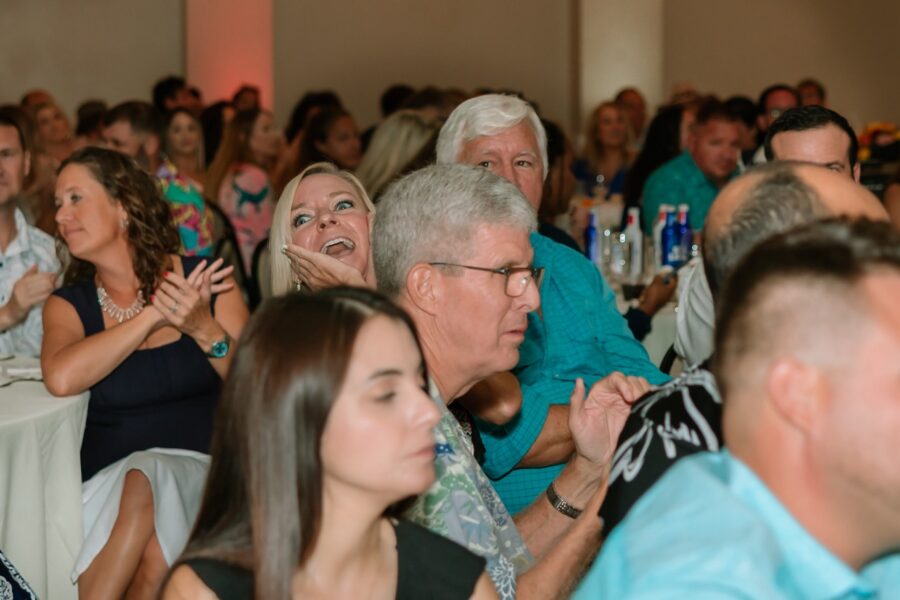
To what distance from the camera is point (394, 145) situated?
15.6ft

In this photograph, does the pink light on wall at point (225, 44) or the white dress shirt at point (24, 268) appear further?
the pink light on wall at point (225, 44)

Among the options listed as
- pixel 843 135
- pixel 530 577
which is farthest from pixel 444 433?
pixel 843 135

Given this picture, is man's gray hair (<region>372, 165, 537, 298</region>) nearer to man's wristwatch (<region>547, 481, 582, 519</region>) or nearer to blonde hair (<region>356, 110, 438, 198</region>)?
man's wristwatch (<region>547, 481, 582, 519</region>)

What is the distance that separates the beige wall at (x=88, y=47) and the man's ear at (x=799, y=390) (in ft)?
32.2

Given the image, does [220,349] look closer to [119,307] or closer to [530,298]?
[119,307]

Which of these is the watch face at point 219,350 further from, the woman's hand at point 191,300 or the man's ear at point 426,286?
the man's ear at point 426,286

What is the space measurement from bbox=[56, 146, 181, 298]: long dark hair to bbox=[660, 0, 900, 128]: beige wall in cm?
883

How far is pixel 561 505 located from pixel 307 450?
0.96 metres

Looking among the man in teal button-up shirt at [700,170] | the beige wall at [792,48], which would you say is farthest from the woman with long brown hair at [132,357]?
the beige wall at [792,48]

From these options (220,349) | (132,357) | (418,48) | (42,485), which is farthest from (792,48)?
(42,485)

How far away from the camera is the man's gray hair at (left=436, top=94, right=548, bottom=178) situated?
137 inches

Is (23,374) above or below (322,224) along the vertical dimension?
below

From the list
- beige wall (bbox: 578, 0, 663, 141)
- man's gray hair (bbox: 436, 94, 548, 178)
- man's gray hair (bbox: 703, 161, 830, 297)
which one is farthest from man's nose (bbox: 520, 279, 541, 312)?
beige wall (bbox: 578, 0, 663, 141)

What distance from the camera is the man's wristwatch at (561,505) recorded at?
236 centimetres
